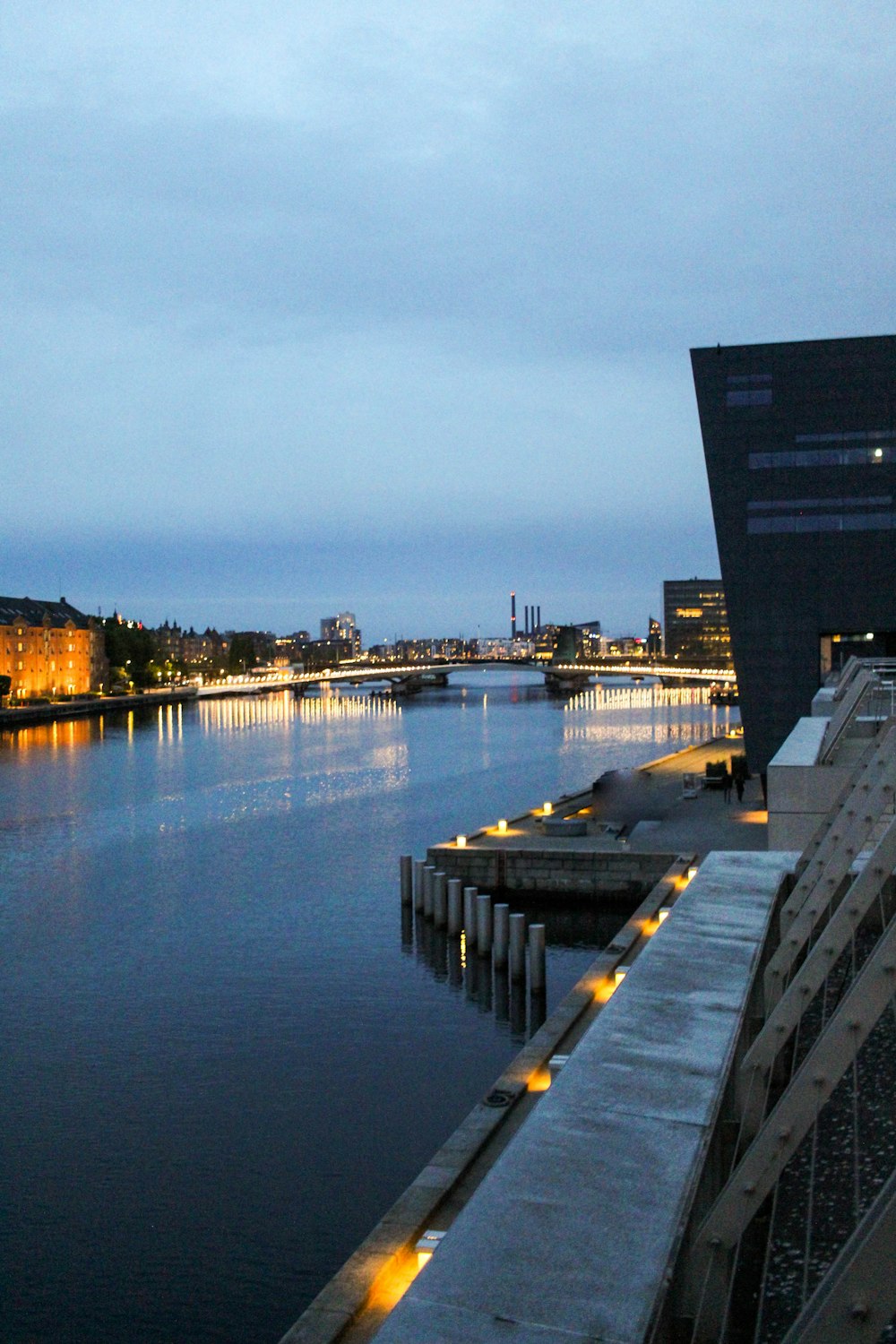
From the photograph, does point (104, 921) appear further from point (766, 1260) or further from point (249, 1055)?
point (766, 1260)

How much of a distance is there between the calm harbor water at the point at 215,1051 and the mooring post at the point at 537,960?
58 cm

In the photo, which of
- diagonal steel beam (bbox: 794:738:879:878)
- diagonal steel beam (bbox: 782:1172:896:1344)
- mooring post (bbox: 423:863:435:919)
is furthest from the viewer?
mooring post (bbox: 423:863:435:919)

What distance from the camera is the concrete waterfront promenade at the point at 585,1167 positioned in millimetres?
6426

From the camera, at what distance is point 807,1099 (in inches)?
307

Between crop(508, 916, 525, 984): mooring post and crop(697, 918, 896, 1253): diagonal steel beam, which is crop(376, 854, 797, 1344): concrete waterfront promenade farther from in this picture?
crop(508, 916, 525, 984): mooring post

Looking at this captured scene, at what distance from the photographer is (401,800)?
206 ft

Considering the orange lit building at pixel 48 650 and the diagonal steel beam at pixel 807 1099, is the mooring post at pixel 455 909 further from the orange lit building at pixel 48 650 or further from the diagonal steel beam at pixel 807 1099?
the orange lit building at pixel 48 650

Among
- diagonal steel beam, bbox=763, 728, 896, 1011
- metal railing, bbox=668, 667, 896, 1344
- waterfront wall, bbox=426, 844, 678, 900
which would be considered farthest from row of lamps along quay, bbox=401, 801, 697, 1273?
metal railing, bbox=668, 667, 896, 1344

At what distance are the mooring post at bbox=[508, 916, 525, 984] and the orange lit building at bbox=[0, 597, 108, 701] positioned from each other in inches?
5231

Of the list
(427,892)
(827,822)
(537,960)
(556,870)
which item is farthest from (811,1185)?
(556,870)

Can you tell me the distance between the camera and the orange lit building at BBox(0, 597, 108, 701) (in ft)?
511

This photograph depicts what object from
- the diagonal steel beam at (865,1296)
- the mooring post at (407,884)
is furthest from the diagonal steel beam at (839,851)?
the mooring post at (407,884)

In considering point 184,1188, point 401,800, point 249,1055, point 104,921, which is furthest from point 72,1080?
point 401,800

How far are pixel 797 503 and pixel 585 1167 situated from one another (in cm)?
4921
